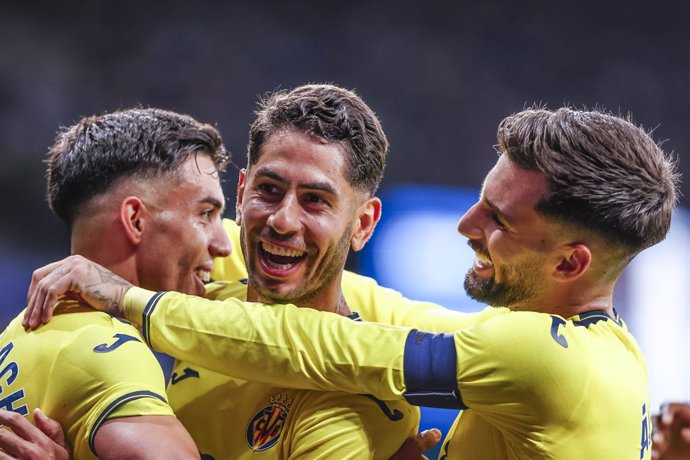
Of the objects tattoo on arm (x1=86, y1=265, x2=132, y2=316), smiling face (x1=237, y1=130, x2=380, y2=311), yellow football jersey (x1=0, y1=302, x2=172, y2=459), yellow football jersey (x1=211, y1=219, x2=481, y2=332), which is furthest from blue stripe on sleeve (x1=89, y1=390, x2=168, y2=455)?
yellow football jersey (x1=211, y1=219, x2=481, y2=332)

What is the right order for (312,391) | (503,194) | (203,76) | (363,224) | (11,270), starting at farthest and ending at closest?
(203,76) < (11,270) < (363,224) < (503,194) < (312,391)

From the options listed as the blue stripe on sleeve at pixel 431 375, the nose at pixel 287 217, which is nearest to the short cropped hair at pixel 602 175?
the blue stripe on sleeve at pixel 431 375

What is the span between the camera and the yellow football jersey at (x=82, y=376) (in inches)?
86.5

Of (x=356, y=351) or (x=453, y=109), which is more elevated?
(x=453, y=109)

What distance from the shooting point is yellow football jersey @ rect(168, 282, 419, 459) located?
2340 millimetres

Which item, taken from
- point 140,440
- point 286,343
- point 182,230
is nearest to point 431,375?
point 286,343

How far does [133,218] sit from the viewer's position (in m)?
2.79

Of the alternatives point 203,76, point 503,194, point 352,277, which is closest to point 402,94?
point 203,76

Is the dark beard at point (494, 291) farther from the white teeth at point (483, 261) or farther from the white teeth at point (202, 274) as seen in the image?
the white teeth at point (202, 274)

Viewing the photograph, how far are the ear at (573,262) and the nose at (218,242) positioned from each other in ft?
3.65

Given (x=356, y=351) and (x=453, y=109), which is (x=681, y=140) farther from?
(x=356, y=351)

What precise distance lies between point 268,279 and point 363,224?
0.37 metres

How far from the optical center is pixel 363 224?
9.15 ft

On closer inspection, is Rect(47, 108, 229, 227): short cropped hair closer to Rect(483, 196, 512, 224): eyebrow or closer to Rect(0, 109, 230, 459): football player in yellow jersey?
Rect(0, 109, 230, 459): football player in yellow jersey
